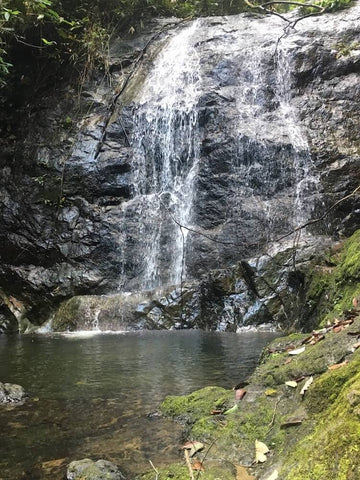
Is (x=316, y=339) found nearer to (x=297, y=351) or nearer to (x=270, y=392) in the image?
(x=297, y=351)

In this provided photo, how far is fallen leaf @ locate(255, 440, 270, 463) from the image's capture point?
7.39ft

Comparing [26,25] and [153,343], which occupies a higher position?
[26,25]

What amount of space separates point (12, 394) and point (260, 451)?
2.46 metres

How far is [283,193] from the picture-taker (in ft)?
33.8

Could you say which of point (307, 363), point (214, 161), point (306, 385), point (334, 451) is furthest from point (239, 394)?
point (214, 161)

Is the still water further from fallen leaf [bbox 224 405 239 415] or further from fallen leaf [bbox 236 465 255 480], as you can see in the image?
→ fallen leaf [bbox 236 465 255 480]

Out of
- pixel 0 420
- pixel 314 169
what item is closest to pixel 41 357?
pixel 0 420

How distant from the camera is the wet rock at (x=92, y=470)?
2.31 m

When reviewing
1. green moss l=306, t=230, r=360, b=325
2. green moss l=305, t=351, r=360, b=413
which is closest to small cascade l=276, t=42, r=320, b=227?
green moss l=306, t=230, r=360, b=325

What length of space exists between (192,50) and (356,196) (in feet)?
21.0

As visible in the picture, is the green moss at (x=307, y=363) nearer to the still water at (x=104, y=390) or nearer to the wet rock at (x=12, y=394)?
the still water at (x=104, y=390)

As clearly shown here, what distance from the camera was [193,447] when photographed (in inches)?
102

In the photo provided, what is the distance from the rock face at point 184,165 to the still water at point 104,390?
3.16m

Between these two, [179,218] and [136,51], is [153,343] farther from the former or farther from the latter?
[136,51]
